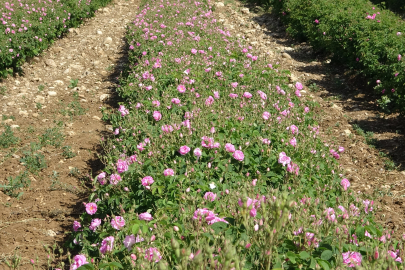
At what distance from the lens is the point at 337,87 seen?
746cm

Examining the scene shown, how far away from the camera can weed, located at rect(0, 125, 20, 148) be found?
205 inches

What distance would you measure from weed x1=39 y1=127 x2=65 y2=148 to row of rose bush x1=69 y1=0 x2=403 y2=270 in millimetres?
1248

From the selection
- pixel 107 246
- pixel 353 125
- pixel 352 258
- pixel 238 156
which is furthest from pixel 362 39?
pixel 107 246

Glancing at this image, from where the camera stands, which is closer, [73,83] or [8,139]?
[8,139]

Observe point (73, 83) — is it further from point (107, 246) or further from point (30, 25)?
point (107, 246)

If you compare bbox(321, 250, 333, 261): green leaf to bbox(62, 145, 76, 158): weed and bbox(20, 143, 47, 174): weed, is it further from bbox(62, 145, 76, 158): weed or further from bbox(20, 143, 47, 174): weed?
bbox(62, 145, 76, 158): weed

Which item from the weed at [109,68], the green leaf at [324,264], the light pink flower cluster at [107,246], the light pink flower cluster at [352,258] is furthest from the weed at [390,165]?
the weed at [109,68]

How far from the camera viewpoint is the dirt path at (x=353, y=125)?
14.9ft

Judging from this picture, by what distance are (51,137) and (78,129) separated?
503 mm

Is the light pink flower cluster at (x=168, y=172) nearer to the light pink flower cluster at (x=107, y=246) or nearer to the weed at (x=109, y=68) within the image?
the light pink flower cluster at (x=107, y=246)

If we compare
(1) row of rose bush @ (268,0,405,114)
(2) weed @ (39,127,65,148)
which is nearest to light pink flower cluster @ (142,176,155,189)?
(2) weed @ (39,127,65,148)

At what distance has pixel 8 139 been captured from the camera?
527 centimetres

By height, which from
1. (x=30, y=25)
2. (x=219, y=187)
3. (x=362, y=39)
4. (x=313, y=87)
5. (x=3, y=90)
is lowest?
(x=3, y=90)

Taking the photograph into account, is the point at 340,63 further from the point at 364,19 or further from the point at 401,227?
the point at 401,227
